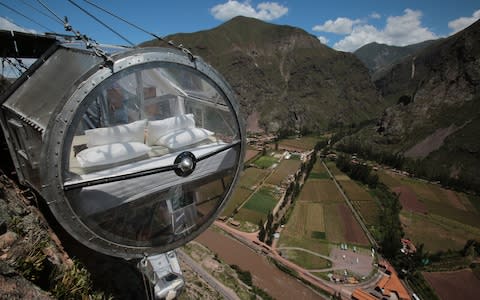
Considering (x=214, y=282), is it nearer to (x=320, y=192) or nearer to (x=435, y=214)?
(x=320, y=192)

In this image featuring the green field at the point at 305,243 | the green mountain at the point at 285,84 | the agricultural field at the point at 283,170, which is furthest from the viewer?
the green mountain at the point at 285,84

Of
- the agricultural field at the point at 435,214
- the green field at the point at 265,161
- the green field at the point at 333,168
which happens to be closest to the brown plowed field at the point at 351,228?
the agricultural field at the point at 435,214

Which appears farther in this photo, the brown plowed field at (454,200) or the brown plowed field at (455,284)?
the brown plowed field at (454,200)

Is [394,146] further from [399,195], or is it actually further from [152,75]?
[152,75]

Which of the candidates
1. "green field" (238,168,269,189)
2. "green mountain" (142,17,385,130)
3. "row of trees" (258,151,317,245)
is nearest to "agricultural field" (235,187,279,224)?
"row of trees" (258,151,317,245)

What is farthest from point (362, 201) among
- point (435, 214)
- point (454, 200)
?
point (454, 200)

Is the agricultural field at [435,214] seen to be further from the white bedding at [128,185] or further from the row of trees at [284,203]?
the white bedding at [128,185]

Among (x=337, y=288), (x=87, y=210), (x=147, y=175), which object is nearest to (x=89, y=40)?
(x=147, y=175)
